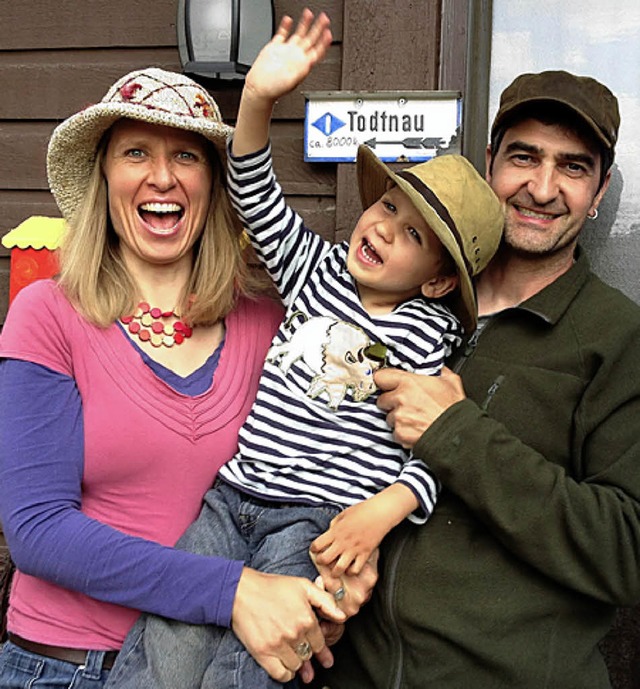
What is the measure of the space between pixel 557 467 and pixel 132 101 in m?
1.22

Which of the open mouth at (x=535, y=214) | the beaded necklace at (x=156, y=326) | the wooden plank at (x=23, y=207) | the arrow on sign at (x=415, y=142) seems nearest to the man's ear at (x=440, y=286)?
the open mouth at (x=535, y=214)

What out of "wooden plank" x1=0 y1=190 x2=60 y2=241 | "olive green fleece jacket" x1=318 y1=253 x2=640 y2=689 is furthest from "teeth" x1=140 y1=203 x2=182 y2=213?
"wooden plank" x1=0 y1=190 x2=60 y2=241

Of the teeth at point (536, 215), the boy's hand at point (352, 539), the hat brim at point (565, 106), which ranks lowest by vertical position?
the boy's hand at point (352, 539)

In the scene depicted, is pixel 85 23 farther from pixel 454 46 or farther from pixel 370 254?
pixel 370 254

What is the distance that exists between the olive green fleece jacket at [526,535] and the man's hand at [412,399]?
0.03 metres

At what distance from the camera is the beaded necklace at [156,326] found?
6.82ft

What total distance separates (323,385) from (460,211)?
1.58 feet

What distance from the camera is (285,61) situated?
76.7 inches

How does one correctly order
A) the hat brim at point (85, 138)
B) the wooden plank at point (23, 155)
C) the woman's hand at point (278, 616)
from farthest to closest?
the wooden plank at point (23, 155)
the hat brim at point (85, 138)
the woman's hand at point (278, 616)

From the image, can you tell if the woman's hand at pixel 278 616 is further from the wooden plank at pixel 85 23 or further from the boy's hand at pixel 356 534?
the wooden plank at pixel 85 23

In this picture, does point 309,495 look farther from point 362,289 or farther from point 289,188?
point 289,188

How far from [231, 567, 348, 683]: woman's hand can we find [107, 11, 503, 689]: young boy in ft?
0.13

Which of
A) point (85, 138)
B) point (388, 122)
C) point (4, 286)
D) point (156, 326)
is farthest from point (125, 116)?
point (4, 286)

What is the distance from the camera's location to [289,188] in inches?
117
